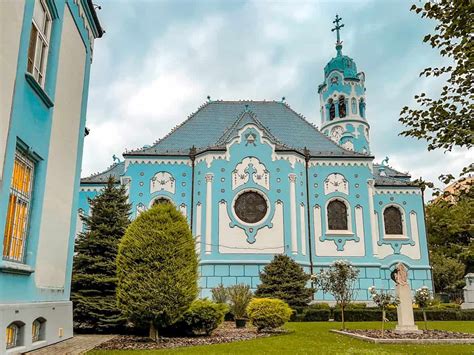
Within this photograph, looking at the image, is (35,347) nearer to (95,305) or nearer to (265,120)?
(95,305)

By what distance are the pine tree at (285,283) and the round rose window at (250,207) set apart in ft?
12.2

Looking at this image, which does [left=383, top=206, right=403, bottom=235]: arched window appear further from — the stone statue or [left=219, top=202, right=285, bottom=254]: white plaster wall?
the stone statue

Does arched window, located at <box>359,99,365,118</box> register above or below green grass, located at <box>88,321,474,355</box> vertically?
above

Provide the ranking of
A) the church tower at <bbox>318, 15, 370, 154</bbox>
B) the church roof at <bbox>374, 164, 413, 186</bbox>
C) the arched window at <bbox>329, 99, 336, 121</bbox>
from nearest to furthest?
1. the church roof at <bbox>374, 164, 413, 186</bbox>
2. the church tower at <bbox>318, 15, 370, 154</bbox>
3. the arched window at <bbox>329, 99, 336, 121</bbox>

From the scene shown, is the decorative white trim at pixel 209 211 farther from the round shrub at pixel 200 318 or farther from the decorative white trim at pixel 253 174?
the round shrub at pixel 200 318

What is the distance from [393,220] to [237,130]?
450 inches

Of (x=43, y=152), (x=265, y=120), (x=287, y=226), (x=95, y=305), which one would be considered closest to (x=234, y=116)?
(x=265, y=120)

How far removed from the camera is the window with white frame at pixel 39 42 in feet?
27.0

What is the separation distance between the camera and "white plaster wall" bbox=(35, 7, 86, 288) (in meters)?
8.90

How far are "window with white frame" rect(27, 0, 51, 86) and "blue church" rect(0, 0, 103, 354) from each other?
0.02 m

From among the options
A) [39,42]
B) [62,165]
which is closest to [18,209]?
[62,165]

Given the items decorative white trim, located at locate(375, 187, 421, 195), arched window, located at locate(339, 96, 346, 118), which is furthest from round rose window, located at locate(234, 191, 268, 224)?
arched window, located at locate(339, 96, 346, 118)

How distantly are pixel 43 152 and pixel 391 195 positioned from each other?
23.0 m

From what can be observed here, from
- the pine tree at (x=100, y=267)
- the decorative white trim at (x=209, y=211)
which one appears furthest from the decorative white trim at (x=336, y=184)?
the pine tree at (x=100, y=267)
